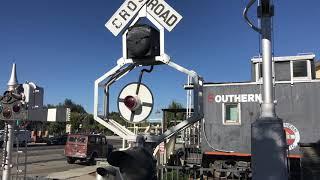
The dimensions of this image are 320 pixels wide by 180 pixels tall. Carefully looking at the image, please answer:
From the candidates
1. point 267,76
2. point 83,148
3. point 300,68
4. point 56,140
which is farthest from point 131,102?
point 56,140

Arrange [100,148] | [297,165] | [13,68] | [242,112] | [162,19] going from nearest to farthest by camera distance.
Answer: [162,19], [13,68], [297,165], [242,112], [100,148]

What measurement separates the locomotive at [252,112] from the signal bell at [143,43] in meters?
10.4

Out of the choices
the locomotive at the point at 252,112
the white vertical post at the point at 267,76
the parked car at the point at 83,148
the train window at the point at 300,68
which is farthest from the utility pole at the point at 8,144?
the parked car at the point at 83,148

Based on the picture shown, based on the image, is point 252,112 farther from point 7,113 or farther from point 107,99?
point 107,99

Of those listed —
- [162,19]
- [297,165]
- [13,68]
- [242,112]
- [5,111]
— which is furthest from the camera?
[242,112]

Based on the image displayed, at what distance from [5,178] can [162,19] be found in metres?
5.59

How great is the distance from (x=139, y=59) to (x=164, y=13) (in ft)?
2.06

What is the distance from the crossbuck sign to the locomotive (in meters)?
10.4

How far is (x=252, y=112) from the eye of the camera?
16.1 metres

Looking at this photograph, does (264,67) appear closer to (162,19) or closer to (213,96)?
(162,19)

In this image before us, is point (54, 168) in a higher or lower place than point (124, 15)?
lower

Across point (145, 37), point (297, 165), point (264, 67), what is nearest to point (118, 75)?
point (145, 37)

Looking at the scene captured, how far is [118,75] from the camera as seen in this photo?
526 centimetres

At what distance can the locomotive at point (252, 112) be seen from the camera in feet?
49.8
